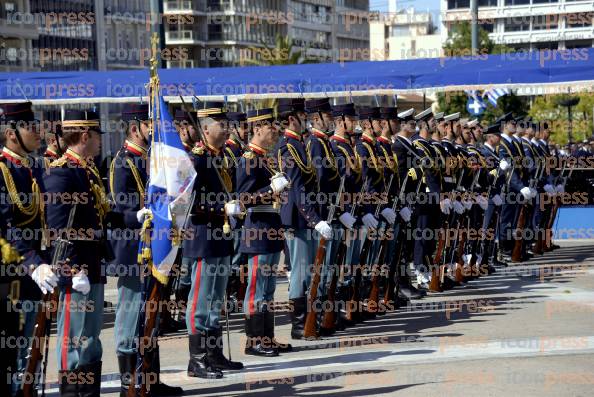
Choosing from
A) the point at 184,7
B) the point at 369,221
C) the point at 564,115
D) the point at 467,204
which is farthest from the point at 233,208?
the point at 184,7

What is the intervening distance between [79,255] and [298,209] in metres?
3.73

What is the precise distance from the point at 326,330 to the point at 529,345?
2153 millimetres

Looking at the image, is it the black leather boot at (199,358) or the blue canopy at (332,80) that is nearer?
the black leather boot at (199,358)

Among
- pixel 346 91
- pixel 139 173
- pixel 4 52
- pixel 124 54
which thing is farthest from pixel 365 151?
pixel 124 54

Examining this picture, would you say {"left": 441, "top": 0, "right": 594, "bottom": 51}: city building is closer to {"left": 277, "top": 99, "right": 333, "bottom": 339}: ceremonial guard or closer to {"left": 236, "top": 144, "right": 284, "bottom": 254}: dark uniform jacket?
{"left": 277, "top": 99, "right": 333, "bottom": 339}: ceremonial guard

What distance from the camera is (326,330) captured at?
496 inches

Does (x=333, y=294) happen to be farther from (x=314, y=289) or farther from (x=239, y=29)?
(x=239, y=29)

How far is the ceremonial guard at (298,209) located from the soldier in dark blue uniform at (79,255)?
341 centimetres

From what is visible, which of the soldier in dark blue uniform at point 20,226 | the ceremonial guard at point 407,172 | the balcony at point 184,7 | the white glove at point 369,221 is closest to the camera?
the soldier in dark blue uniform at point 20,226

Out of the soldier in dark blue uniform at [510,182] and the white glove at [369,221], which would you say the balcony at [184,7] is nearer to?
the soldier in dark blue uniform at [510,182]

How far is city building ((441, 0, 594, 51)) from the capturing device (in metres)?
140

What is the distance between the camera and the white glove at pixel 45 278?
798 cm

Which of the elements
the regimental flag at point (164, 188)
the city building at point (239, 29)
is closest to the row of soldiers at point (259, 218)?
the regimental flag at point (164, 188)

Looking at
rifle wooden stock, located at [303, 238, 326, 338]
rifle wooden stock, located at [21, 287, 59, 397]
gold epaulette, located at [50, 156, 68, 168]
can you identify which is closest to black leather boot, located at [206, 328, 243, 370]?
rifle wooden stock, located at [303, 238, 326, 338]
